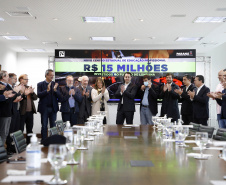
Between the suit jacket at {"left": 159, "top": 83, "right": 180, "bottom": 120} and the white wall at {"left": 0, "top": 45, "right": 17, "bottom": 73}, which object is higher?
the white wall at {"left": 0, "top": 45, "right": 17, "bottom": 73}

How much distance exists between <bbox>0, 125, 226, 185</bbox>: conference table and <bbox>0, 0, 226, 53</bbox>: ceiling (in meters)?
4.64

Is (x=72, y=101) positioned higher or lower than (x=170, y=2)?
lower

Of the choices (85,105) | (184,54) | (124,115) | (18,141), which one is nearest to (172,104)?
(124,115)

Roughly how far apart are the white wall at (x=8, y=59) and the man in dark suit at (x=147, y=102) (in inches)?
222

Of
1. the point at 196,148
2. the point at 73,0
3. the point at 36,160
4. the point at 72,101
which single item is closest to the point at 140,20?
the point at 73,0

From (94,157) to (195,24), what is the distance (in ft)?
22.0

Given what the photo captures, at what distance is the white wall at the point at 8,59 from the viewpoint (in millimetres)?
11008

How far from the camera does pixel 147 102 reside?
287 inches

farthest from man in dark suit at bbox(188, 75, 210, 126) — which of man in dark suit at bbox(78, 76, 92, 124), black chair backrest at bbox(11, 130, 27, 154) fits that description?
black chair backrest at bbox(11, 130, 27, 154)

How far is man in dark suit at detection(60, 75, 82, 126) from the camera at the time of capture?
6720 millimetres

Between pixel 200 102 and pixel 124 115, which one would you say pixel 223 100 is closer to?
pixel 200 102

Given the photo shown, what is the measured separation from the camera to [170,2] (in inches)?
258

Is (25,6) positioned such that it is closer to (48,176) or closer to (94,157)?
(94,157)

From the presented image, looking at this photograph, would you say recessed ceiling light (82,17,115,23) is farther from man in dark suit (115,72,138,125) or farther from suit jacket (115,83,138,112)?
suit jacket (115,83,138,112)
